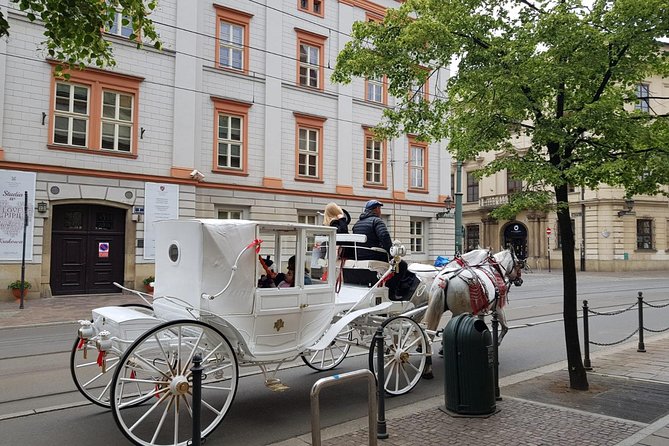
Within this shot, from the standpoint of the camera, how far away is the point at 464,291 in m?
7.84

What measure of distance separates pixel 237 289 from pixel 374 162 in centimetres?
2388

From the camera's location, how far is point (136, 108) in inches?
830

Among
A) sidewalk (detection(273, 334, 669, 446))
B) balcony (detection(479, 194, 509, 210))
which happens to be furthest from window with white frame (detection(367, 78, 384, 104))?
balcony (detection(479, 194, 509, 210))

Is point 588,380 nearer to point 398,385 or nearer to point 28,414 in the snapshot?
point 398,385

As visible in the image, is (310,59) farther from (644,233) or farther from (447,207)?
(644,233)

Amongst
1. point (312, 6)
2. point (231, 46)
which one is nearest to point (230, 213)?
point (231, 46)

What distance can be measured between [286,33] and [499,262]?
19.4 m

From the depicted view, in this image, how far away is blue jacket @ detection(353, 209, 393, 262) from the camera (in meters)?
7.72

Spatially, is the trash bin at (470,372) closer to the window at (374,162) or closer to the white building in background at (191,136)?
the white building in background at (191,136)

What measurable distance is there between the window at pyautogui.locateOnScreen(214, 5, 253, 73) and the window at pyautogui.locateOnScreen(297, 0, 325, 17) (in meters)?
3.08

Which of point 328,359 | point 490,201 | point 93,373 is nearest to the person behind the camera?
point 93,373

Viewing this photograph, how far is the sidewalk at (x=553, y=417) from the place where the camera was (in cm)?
514

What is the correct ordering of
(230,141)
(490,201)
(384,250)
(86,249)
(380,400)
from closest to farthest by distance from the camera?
(380,400)
(384,250)
(86,249)
(230,141)
(490,201)

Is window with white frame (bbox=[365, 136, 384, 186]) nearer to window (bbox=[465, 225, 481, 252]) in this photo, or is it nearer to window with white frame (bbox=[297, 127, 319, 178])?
window with white frame (bbox=[297, 127, 319, 178])
